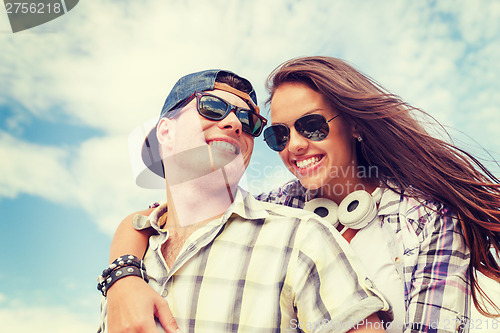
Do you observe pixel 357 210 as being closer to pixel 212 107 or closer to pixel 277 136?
pixel 277 136

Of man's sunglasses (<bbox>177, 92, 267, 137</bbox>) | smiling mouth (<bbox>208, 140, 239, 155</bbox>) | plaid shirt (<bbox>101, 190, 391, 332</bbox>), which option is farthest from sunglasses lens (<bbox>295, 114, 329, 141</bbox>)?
plaid shirt (<bbox>101, 190, 391, 332</bbox>)

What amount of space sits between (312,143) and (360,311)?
1.75 metres

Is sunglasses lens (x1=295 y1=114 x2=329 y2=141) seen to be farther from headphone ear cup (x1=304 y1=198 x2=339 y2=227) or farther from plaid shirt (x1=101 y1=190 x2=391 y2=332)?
plaid shirt (x1=101 y1=190 x2=391 y2=332)

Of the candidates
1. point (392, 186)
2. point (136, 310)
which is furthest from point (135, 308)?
point (392, 186)

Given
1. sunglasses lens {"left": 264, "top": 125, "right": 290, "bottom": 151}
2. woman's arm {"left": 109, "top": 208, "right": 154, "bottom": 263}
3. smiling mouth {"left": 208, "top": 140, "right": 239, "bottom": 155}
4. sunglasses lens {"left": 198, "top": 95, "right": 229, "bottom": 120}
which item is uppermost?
sunglasses lens {"left": 264, "top": 125, "right": 290, "bottom": 151}

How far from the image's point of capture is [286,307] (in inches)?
85.0

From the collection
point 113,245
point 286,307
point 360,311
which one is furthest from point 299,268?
point 113,245

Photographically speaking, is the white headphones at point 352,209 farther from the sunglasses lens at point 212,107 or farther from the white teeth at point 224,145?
the sunglasses lens at point 212,107

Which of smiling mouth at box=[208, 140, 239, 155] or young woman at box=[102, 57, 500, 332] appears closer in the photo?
Result: smiling mouth at box=[208, 140, 239, 155]

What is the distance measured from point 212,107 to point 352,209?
1.34m

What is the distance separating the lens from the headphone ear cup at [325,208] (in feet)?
10.9

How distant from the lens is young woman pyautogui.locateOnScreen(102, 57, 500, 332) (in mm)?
2846

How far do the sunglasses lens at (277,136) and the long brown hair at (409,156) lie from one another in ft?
1.53

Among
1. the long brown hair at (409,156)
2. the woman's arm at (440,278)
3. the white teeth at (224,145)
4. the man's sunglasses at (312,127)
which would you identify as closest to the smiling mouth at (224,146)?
the white teeth at (224,145)
